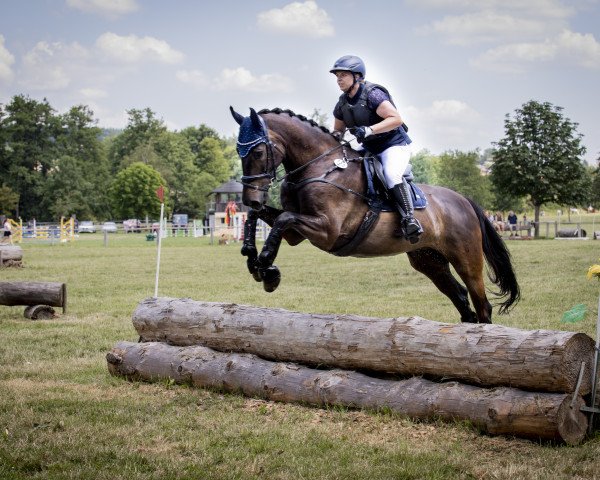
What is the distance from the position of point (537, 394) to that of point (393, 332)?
1.23m

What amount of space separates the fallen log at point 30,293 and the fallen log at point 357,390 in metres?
4.68

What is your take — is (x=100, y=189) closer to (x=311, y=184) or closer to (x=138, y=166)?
(x=138, y=166)

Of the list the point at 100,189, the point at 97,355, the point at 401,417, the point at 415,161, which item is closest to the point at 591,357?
the point at 401,417

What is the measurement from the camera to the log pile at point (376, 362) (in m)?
5.04

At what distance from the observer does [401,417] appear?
5641 millimetres

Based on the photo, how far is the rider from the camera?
6672mm

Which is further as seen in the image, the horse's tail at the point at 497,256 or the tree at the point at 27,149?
the tree at the point at 27,149

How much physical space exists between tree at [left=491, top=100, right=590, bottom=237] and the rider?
Answer: 4169cm

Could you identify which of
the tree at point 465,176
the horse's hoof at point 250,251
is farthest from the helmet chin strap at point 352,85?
the tree at point 465,176

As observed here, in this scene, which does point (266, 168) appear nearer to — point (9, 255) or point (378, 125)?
point (378, 125)

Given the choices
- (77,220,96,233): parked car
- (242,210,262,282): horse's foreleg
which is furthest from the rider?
(77,220,96,233): parked car

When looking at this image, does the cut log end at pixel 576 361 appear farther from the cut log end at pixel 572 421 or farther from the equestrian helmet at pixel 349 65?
the equestrian helmet at pixel 349 65

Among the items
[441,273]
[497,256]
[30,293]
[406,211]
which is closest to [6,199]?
[30,293]

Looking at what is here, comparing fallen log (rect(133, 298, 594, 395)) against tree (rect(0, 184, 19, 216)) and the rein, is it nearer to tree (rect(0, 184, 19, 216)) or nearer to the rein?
the rein
